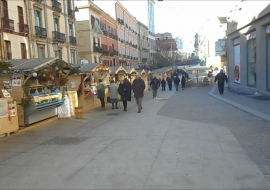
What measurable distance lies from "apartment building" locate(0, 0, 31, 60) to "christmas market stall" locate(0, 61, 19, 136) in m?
10.9

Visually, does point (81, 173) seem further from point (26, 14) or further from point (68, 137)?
point (26, 14)

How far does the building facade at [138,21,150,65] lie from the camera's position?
2547 inches

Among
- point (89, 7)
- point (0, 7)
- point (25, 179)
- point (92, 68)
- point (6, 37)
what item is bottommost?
point (25, 179)


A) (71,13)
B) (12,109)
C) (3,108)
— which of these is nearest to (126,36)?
(71,13)

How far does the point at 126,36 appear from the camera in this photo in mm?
52250

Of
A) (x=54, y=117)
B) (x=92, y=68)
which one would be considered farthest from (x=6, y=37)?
(x=54, y=117)

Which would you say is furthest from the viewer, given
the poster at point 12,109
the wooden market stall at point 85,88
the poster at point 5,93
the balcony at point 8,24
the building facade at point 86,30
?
the building facade at point 86,30

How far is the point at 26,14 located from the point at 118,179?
66.7ft

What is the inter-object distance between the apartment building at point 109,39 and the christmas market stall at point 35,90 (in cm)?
2545

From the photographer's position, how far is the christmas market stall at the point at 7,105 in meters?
7.36

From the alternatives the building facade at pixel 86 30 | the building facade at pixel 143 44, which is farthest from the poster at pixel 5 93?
the building facade at pixel 143 44

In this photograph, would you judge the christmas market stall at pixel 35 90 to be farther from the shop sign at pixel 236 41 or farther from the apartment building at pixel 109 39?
the apartment building at pixel 109 39

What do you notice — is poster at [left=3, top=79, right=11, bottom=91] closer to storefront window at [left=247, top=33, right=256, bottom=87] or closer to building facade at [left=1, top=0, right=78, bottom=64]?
building facade at [left=1, top=0, right=78, bottom=64]

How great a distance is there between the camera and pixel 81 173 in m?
4.43
